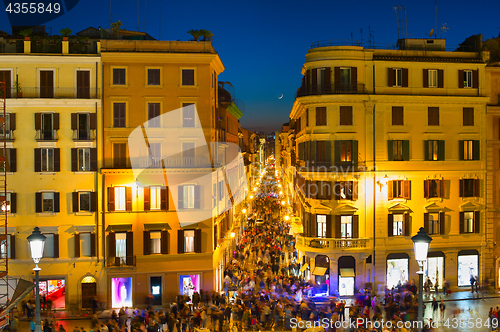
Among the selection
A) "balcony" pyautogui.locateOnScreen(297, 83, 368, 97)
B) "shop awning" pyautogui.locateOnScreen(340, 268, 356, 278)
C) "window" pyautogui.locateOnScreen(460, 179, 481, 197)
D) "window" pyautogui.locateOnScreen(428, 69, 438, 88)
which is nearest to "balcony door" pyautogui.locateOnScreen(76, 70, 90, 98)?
"balcony" pyautogui.locateOnScreen(297, 83, 368, 97)

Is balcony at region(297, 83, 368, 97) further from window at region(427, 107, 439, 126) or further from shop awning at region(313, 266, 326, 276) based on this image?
shop awning at region(313, 266, 326, 276)

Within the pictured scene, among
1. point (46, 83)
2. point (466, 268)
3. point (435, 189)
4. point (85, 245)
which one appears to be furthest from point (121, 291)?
point (466, 268)

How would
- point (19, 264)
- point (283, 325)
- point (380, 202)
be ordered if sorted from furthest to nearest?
point (380, 202) < point (19, 264) < point (283, 325)

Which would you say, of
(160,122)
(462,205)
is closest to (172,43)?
(160,122)

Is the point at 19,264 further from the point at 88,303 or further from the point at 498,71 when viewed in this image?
the point at 498,71

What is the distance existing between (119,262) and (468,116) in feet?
94.4

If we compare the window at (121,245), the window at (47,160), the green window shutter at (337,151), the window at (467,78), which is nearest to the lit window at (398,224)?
the green window shutter at (337,151)

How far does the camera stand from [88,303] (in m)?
30.2

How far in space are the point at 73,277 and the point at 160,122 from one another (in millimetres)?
12436

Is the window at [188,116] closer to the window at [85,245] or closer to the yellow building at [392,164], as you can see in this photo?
the yellow building at [392,164]

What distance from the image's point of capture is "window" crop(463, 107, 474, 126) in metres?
34.3

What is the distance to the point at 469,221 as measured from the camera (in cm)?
3447

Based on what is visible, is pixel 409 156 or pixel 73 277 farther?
pixel 409 156

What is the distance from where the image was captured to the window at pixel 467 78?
34.2 m
